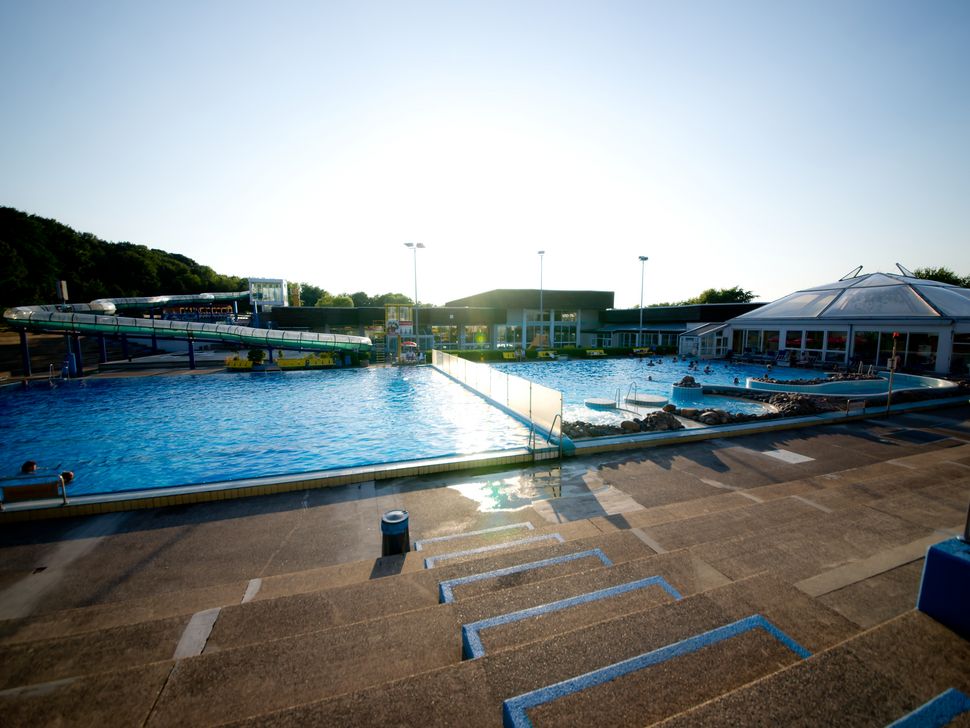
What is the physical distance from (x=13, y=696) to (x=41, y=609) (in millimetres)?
3380

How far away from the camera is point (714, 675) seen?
3039 mm

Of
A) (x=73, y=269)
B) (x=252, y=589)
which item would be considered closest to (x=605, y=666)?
(x=252, y=589)

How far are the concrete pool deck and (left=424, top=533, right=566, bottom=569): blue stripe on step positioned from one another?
11 centimetres

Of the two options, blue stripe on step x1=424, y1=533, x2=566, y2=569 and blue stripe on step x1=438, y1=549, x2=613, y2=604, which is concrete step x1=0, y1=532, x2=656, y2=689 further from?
blue stripe on step x1=424, y1=533, x2=566, y2=569

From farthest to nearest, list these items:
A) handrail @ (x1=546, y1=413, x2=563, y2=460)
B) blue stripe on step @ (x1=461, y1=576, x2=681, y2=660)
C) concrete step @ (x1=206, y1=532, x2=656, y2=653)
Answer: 1. handrail @ (x1=546, y1=413, x2=563, y2=460)
2. concrete step @ (x1=206, y1=532, x2=656, y2=653)
3. blue stripe on step @ (x1=461, y1=576, x2=681, y2=660)

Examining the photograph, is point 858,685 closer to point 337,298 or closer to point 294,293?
point 294,293

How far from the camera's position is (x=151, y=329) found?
31.6 m

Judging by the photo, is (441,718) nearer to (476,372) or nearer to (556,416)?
(556,416)

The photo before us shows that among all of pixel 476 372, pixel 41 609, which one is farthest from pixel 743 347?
pixel 41 609

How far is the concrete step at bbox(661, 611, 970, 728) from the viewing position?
2.59 meters

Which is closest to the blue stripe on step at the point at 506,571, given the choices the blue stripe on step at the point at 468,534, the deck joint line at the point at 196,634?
the blue stripe on step at the point at 468,534

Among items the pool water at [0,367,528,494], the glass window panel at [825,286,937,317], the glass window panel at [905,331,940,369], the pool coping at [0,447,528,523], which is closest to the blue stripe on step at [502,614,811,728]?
the pool coping at [0,447,528,523]

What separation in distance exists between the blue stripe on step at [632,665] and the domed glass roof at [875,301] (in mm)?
31864

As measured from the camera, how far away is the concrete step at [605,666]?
8.92 feet
